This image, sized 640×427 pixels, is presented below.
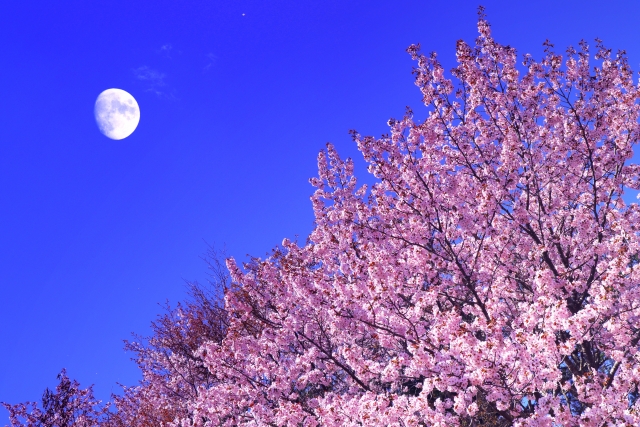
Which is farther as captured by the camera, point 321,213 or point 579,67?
point 321,213

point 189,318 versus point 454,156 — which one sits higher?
point 189,318

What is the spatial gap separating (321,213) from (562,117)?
18.6 feet

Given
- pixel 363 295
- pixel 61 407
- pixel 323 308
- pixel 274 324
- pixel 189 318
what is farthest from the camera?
pixel 189 318

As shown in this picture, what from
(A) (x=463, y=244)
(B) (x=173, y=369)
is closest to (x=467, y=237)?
→ (A) (x=463, y=244)

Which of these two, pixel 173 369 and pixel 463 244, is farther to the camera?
pixel 173 369

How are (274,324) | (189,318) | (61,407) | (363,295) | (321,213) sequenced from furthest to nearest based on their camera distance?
(189,318), (61,407), (321,213), (274,324), (363,295)

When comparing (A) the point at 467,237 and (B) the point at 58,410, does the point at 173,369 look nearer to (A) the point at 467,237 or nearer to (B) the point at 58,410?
(B) the point at 58,410

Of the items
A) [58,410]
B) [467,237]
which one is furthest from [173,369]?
[467,237]

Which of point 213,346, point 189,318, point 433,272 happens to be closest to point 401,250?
point 433,272

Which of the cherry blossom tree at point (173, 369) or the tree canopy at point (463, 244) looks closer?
the tree canopy at point (463, 244)

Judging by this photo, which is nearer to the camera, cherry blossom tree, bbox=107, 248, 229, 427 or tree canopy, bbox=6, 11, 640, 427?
tree canopy, bbox=6, 11, 640, 427

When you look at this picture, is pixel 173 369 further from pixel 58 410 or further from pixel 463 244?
pixel 463 244

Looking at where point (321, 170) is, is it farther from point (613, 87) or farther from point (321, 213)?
point (613, 87)

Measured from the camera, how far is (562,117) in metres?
9.35
